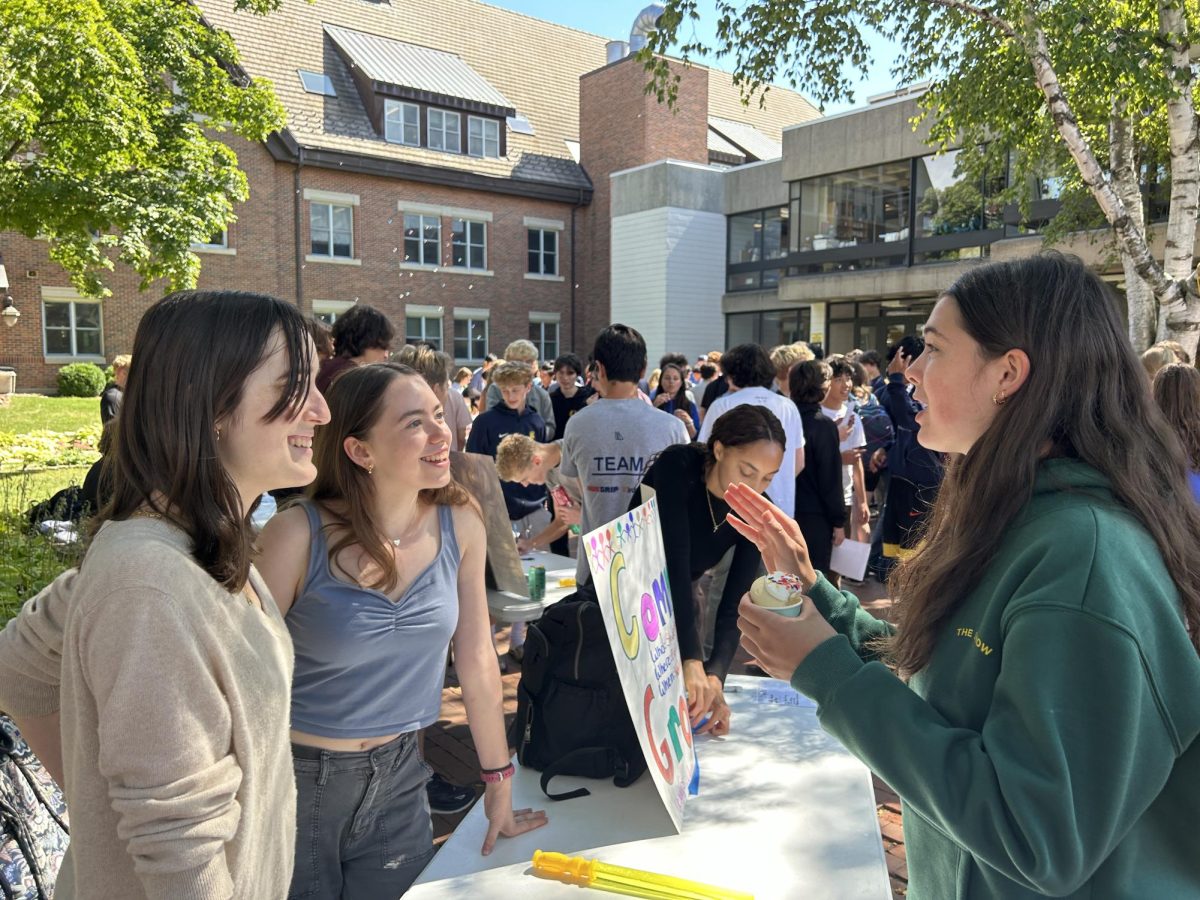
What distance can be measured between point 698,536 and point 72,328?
22.8 metres

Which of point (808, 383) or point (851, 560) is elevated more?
point (808, 383)

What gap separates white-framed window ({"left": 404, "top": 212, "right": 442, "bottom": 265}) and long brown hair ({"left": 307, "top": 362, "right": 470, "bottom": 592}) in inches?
938

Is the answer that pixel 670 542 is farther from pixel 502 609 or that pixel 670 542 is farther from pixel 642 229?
pixel 642 229

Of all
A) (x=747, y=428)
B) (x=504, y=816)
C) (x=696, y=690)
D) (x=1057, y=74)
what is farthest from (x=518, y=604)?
(x=1057, y=74)

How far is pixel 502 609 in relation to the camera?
394 centimetres

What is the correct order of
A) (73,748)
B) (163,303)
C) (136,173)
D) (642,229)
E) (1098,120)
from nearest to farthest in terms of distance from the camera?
(73,748) < (163,303) < (1098,120) < (136,173) < (642,229)

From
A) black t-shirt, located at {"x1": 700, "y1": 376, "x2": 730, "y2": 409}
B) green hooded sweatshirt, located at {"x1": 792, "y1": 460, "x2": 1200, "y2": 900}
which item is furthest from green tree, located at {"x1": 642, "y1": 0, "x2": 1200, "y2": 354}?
green hooded sweatshirt, located at {"x1": 792, "y1": 460, "x2": 1200, "y2": 900}

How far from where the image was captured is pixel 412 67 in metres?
25.8

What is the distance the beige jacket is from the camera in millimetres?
1106

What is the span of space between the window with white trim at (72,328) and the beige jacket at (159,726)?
23.5m

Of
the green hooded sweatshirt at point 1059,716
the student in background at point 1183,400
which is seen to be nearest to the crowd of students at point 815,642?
the green hooded sweatshirt at point 1059,716

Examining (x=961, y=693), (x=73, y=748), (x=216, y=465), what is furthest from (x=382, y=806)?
(x=961, y=693)

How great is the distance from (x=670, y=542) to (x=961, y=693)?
176cm

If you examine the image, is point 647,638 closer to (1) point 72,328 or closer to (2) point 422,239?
(1) point 72,328
